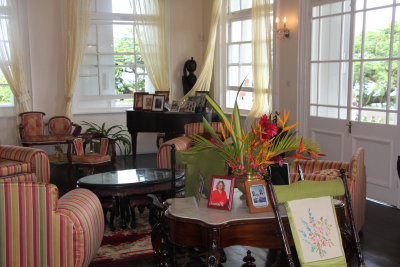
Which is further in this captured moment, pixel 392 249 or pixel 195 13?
pixel 195 13

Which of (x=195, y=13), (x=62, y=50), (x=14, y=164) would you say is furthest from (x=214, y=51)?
(x=14, y=164)

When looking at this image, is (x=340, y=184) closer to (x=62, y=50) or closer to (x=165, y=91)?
(x=165, y=91)

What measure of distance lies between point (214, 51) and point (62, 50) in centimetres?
276

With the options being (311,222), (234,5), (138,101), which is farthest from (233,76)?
(311,222)

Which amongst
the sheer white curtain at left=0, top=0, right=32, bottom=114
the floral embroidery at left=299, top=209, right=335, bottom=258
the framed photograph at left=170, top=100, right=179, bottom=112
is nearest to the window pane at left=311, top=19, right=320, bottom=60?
the framed photograph at left=170, top=100, right=179, bottom=112

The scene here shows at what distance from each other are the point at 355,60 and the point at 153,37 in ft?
14.0

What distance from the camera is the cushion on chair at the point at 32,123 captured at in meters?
7.55

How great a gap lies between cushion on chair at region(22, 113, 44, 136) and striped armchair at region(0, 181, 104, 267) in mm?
4898

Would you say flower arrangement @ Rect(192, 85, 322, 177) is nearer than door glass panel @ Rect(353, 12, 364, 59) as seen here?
Yes

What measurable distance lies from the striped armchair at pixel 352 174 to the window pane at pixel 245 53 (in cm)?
373

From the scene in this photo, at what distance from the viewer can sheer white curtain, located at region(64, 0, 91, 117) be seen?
7.98m

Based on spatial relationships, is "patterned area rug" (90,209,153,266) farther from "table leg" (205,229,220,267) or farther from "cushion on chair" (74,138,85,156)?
"cushion on chair" (74,138,85,156)

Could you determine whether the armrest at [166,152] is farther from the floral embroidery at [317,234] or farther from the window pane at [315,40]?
the floral embroidery at [317,234]

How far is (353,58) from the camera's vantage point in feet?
18.4
